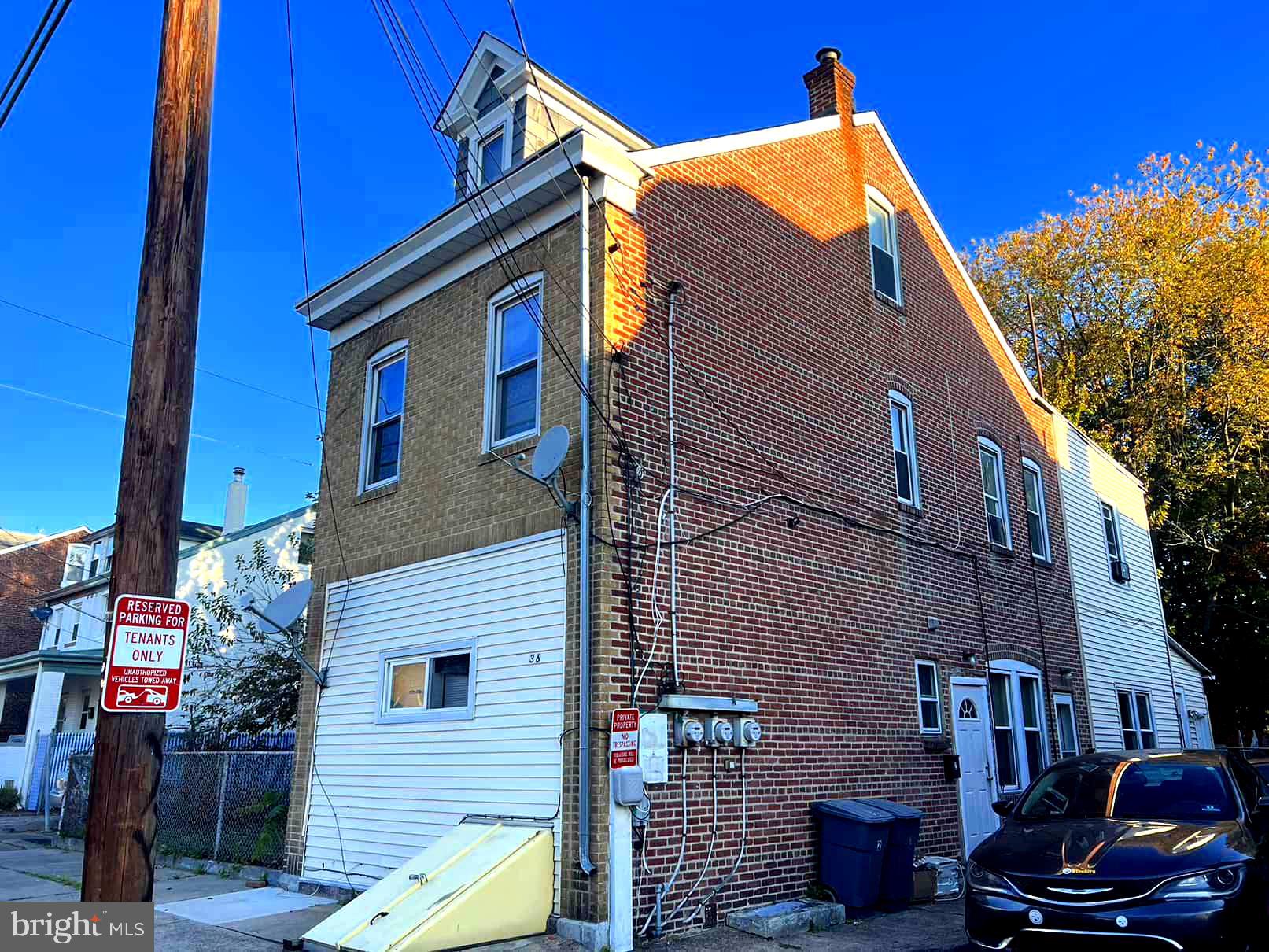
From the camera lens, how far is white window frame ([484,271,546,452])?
995 cm

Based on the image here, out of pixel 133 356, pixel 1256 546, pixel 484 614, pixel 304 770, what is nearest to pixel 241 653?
pixel 304 770

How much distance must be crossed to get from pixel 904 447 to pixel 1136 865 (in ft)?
25.8

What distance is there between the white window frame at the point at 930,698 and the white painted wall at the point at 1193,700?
11367mm

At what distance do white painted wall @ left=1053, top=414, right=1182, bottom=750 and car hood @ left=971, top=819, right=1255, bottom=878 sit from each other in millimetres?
10238

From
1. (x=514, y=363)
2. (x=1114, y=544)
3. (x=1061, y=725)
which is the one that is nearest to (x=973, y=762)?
(x=1061, y=725)

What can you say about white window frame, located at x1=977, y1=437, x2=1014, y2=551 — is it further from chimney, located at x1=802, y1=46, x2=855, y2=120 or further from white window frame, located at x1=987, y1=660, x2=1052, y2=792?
chimney, located at x1=802, y1=46, x2=855, y2=120

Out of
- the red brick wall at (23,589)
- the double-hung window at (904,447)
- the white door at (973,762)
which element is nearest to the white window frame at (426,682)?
the double-hung window at (904,447)

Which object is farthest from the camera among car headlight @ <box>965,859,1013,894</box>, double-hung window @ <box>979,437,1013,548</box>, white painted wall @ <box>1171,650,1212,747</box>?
white painted wall @ <box>1171,650,1212,747</box>

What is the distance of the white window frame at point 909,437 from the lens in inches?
528

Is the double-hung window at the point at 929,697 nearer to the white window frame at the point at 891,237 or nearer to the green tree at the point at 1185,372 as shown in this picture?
the white window frame at the point at 891,237

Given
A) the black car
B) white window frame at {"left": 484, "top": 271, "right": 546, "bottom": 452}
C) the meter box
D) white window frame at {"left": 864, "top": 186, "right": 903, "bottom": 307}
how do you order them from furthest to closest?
white window frame at {"left": 864, "top": 186, "right": 903, "bottom": 307} → white window frame at {"left": 484, "top": 271, "right": 546, "bottom": 452} → the meter box → the black car

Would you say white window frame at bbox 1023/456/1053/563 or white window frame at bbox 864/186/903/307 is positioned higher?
white window frame at bbox 864/186/903/307

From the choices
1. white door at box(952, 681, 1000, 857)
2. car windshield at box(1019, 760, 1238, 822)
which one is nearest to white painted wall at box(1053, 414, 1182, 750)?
white door at box(952, 681, 1000, 857)

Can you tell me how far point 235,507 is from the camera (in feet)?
95.0
